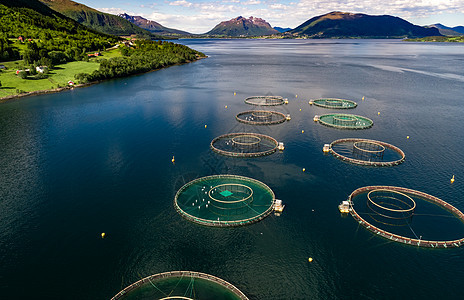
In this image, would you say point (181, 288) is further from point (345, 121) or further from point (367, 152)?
point (345, 121)

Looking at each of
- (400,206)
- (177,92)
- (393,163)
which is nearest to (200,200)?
(400,206)

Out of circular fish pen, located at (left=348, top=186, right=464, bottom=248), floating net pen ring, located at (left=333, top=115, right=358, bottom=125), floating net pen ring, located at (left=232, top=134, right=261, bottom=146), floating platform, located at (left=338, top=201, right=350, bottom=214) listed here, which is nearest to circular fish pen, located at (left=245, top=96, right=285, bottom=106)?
floating net pen ring, located at (left=333, top=115, right=358, bottom=125)

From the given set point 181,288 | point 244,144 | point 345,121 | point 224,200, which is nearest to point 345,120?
point 345,121

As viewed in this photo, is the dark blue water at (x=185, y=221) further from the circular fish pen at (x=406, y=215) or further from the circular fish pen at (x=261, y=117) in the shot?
the circular fish pen at (x=261, y=117)

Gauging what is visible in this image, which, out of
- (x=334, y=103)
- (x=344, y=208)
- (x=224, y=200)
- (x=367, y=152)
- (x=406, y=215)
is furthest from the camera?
(x=334, y=103)

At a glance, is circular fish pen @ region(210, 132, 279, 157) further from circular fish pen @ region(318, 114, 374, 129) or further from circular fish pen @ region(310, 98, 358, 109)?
circular fish pen @ region(310, 98, 358, 109)

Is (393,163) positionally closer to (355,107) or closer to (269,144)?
(269,144)

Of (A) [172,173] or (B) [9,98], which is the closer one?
(A) [172,173]
